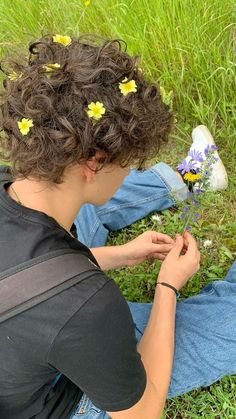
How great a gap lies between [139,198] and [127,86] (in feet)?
3.49

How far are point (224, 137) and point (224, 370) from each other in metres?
1.18

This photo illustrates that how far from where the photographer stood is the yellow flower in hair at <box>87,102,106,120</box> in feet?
3.14

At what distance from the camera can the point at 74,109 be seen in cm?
96

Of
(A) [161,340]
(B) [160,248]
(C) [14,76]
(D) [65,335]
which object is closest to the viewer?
(D) [65,335]

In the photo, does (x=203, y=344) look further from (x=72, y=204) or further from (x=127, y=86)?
(x=127, y=86)

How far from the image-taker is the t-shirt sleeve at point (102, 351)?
0.89 m

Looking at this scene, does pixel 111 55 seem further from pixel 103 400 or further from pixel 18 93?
pixel 103 400

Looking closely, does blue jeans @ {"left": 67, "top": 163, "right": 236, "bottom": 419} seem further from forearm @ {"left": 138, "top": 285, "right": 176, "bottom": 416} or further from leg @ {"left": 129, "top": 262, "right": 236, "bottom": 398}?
forearm @ {"left": 138, "top": 285, "right": 176, "bottom": 416}

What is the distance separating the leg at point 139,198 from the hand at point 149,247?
33 centimetres

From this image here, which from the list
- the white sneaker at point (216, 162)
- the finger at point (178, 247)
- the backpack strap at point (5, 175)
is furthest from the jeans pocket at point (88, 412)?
the white sneaker at point (216, 162)

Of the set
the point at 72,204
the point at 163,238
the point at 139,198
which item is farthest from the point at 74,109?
the point at 139,198

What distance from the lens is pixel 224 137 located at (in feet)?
7.36

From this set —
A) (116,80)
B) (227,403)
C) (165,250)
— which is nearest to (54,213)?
(116,80)

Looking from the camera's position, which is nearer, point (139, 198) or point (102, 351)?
point (102, 351)
